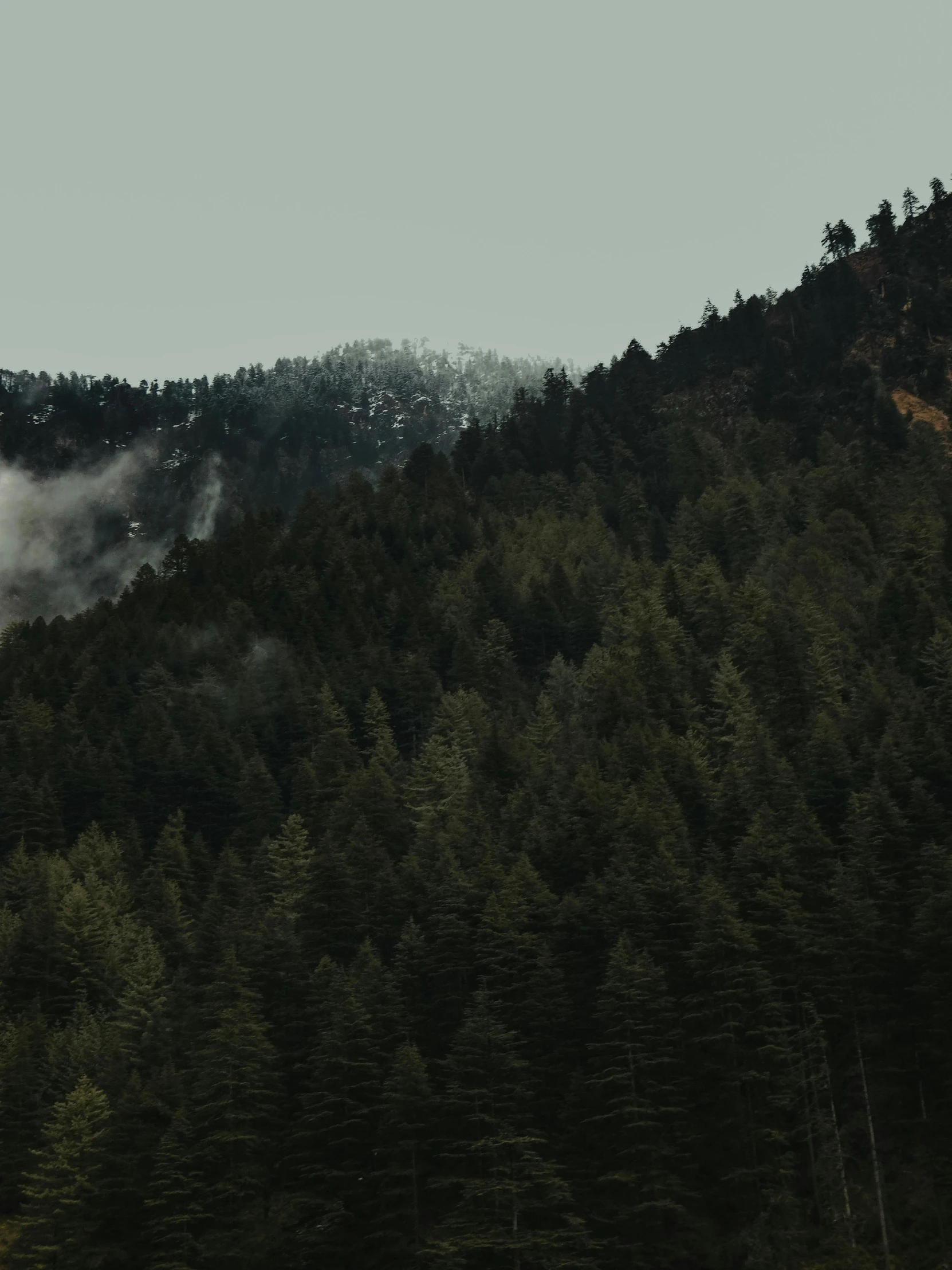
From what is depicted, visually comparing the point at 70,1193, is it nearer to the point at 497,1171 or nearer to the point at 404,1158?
the point at 404,1158

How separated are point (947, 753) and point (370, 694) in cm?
6608

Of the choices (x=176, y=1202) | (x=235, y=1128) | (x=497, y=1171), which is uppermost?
(x=235, y=1128)

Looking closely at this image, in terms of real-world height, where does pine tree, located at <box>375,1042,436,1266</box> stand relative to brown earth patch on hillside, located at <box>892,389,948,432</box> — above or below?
below

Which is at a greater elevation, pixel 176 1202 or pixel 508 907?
pixel 508 907

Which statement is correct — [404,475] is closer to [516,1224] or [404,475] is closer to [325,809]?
[325,809]

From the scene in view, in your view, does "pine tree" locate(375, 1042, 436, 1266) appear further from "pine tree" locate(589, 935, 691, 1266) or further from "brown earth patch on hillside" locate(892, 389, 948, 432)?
"brown earth patch on hillside" locate(892, 389, 948, 432)

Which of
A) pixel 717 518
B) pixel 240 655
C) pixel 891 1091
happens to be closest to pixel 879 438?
pixel 717 518

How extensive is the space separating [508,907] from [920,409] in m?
130

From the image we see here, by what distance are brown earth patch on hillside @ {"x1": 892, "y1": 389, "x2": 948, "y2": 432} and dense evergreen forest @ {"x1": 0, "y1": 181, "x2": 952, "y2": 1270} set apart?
67.0 feet

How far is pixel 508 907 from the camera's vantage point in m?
71.1

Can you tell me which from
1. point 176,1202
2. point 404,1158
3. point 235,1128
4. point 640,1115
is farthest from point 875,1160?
point 176,1202

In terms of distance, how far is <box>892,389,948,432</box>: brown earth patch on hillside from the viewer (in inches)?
6850

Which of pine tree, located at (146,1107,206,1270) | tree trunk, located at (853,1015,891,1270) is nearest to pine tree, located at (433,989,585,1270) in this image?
pine tree, located at (146,1107,206,1270)

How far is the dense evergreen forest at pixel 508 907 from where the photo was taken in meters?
56.4
